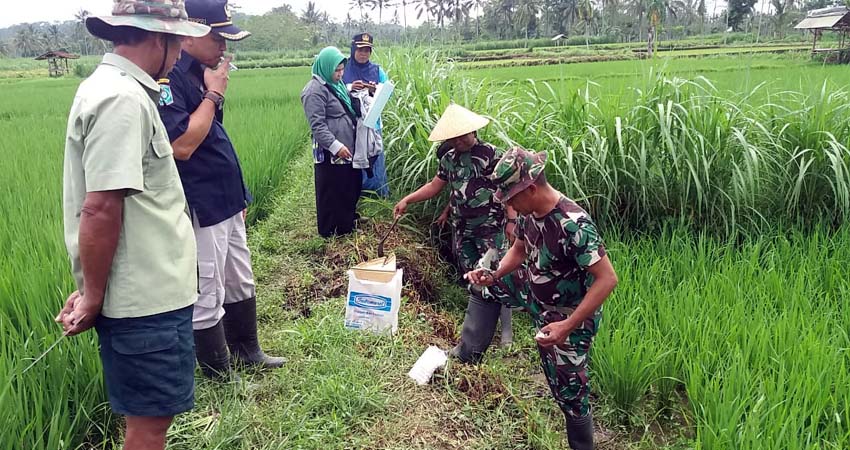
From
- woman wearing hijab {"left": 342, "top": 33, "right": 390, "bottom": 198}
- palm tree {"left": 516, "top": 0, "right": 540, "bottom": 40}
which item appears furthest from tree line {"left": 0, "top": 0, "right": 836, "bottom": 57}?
woman wearing hijab {"left": 342, "top": 33, "right": 390, "bottom": 198}

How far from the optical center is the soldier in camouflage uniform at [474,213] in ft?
9.07

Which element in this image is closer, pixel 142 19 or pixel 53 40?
pixel 142 19

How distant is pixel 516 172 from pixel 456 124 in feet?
3.31

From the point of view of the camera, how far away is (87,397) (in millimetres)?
2010

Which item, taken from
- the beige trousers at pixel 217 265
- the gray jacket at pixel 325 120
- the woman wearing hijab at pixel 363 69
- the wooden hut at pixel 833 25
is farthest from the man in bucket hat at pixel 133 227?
the wooden hut at pixel 833 25

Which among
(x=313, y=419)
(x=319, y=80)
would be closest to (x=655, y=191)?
(x=319, y=80)

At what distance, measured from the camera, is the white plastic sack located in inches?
110

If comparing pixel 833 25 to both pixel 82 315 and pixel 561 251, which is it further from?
pixel 82 315

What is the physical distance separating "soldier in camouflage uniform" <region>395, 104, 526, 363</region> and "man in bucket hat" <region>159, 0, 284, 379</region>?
3.14 ft

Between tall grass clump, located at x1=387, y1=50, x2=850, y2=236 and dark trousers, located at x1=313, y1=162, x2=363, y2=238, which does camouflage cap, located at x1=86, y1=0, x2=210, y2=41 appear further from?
dark trousers, located at x1=313, y1=162, x2=363, y2=238

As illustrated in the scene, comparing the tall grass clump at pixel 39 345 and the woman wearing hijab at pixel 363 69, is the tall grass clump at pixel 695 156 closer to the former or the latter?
the woman wearing hijab at pixel 363 69

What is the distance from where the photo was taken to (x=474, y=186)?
2938 mm

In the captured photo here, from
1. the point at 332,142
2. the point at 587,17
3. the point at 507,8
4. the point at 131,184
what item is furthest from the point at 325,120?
the point at 507,8

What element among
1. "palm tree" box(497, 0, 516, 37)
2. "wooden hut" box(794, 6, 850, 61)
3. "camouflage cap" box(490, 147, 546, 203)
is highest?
"palm tree" box(497, 0, 516, 37)
